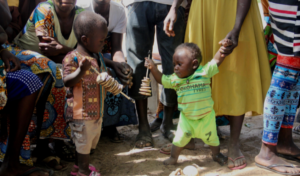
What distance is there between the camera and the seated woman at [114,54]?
3.20 m

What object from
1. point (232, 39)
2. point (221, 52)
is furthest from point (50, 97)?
point (232, 39)

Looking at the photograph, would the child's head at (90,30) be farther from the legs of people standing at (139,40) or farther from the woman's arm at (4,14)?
the legs of people standing at (139,40)

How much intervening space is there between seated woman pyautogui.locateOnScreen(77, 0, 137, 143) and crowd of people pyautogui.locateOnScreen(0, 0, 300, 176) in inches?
13.0

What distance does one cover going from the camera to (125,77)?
2.65 meters

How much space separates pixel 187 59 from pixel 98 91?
2.71 feet

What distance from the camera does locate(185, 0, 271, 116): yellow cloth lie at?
98.3 inches

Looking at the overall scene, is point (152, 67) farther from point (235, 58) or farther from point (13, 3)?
point (13, 3)

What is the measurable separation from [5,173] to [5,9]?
1.38 m

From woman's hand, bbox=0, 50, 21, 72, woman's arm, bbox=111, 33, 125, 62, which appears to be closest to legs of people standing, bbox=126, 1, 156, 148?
woman's arm, bbox=111, 33, 125, 62

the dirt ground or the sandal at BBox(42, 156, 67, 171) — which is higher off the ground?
the sandal at BBox(42, 156, 67, 171)

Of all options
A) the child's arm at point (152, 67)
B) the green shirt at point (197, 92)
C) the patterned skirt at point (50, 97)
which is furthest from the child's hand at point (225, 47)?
the patterned skirt at point (50, 97)

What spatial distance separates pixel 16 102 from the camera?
2.19m

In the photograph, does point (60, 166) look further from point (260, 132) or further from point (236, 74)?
point (260, 132)

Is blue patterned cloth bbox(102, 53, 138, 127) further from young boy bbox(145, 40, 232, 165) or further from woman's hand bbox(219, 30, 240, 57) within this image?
woman's hand bbox(219, 30, 240, 57)
